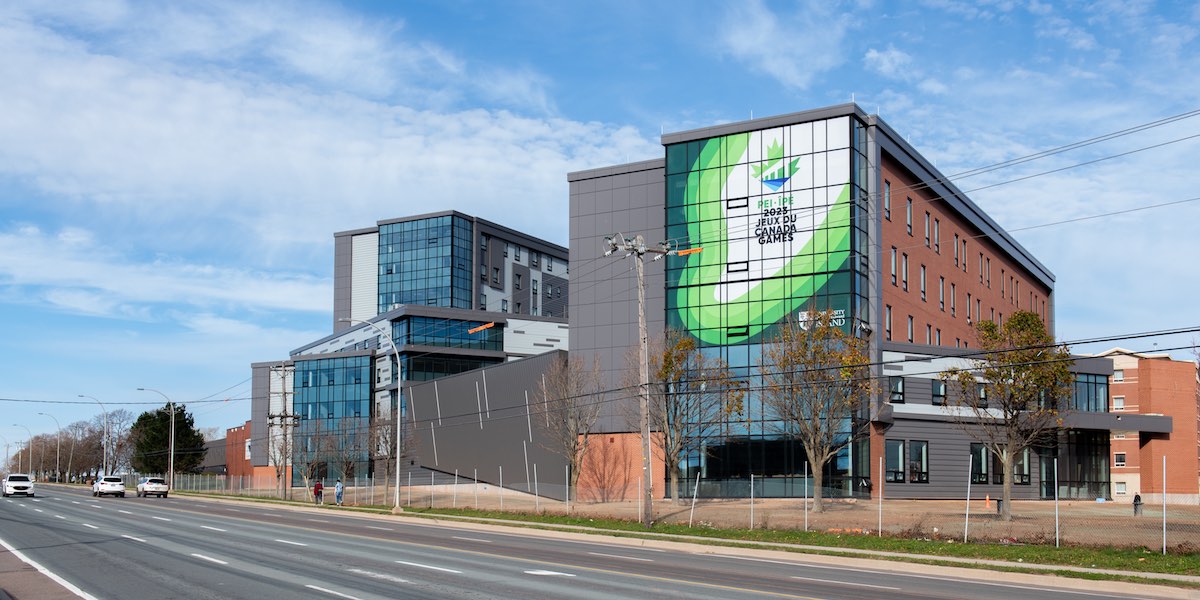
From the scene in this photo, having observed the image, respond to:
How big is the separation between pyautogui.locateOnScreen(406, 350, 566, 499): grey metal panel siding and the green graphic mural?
10.2 metres

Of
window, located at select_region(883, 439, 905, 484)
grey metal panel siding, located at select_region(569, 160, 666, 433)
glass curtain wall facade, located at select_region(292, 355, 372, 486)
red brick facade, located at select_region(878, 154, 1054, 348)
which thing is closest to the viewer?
window, located at select_region(883, 439, 905, 484)

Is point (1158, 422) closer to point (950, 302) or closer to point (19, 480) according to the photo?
point (950, 302)

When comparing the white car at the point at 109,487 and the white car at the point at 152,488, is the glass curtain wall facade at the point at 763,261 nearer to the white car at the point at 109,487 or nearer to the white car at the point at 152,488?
the white car at the point at 152,488

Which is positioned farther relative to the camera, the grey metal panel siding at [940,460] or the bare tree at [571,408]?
the bare tree at [571,408]

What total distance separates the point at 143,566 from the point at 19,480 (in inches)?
2519

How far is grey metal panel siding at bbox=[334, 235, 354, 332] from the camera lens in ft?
396

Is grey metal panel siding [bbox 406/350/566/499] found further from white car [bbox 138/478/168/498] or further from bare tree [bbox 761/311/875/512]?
bare tree [bbox 761/311/875/512]

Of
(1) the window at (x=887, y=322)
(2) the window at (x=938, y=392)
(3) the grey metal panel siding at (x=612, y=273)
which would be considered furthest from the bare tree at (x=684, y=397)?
(2) the window at (x=938, y=392)

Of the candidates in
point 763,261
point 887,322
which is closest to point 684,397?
point 763,261

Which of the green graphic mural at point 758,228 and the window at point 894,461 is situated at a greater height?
the green graphic mural at point 758,228

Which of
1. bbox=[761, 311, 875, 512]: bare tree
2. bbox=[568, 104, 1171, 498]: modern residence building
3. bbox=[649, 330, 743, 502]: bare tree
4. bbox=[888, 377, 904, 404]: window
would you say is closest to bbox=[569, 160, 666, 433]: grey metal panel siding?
bbox=[568, 104, 1171, 498]: modern residence building

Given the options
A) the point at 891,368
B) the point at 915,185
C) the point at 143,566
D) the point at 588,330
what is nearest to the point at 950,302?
the point at 915,185

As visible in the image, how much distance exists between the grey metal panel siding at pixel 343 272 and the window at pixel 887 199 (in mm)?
72454

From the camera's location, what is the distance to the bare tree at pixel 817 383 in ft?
156
